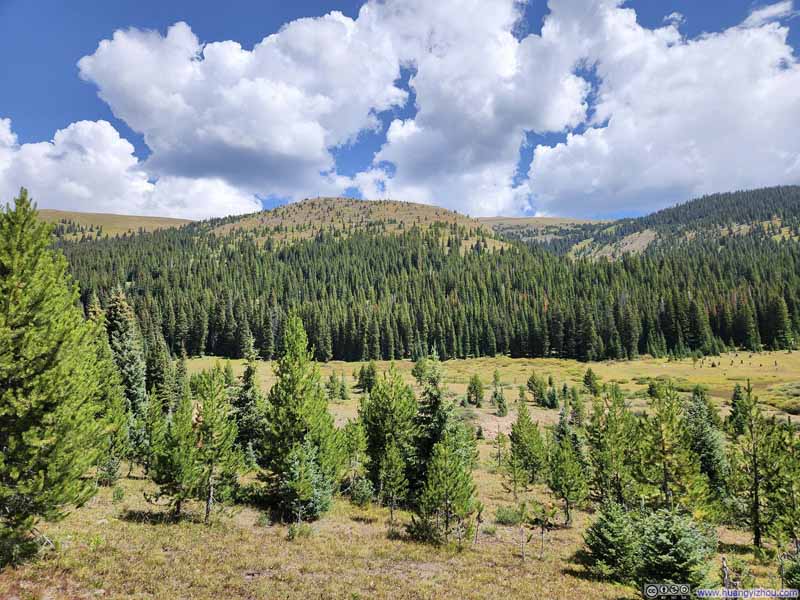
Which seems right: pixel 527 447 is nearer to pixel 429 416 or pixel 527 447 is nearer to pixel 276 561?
pixel 429 416

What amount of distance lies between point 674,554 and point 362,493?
2229 centimetres

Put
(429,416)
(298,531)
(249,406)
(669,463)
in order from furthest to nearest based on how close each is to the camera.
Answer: (249,406)
(669,463)
(429,416)
(298,531)

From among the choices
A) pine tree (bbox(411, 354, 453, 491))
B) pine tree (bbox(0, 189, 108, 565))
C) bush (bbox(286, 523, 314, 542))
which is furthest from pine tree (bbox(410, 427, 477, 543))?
pine tree (bbox(0, 189, 108, 565))

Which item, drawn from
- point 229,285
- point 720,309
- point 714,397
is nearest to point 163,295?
point 229,285

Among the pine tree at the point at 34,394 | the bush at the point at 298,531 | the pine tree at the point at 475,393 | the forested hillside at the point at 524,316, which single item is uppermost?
the forested hillside at the point at 524,316

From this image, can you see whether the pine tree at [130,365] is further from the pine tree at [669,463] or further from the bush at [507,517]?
the pine tree at [669,463]

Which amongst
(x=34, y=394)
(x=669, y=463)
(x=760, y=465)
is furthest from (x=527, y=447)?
(x=34, y=394)

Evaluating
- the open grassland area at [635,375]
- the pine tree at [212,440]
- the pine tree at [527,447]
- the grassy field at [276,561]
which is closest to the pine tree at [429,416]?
the grassy field at [276,561]

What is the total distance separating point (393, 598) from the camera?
1539 centimetres

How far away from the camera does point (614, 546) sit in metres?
20.9

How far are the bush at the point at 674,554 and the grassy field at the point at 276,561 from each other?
10.6 ft

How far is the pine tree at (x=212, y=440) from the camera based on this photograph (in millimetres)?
23641

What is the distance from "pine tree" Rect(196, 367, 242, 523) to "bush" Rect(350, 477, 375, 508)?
11.2 metres

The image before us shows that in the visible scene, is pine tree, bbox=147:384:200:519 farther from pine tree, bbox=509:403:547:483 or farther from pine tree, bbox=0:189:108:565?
pine tree, bbox=509:403:547:483
